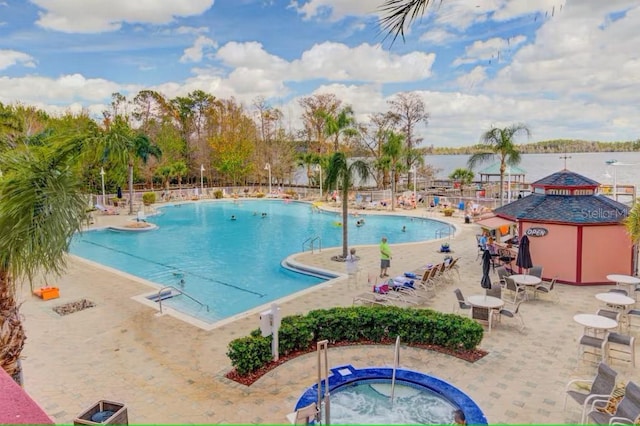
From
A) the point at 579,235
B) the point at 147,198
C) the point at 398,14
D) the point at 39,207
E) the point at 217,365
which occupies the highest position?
the point at 398,14

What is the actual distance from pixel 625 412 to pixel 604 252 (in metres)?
8.93

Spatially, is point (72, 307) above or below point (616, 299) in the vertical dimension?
below

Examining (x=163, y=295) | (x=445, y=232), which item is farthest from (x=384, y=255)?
(x=445, y=232)

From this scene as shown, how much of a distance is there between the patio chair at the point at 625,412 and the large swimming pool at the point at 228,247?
28.1 ft

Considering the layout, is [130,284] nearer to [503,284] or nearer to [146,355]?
[146,355]

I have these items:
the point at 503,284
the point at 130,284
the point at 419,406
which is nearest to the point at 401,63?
the point at 419,406

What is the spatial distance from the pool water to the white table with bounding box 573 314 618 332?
3.48 m

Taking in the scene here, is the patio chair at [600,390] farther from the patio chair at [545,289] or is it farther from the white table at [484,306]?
the patio chair at [545,289]

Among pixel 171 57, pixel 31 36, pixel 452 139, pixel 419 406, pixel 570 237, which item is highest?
pixel 171 57

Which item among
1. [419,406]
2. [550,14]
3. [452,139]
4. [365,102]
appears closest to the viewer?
[550,14]

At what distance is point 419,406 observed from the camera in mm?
6621

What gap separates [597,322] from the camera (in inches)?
320

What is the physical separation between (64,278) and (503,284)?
1431 centimetres

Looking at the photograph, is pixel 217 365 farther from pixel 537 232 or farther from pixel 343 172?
pixel 537 232
